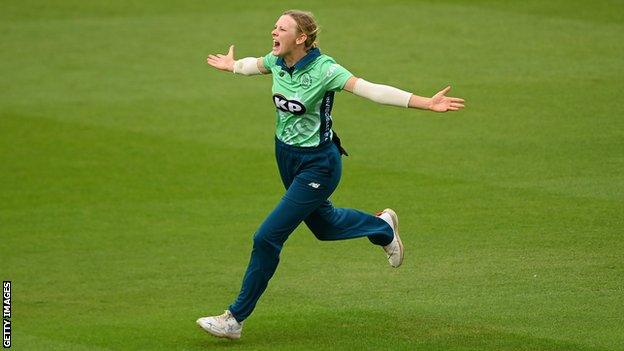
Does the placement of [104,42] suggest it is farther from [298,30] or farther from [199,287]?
[298,30]

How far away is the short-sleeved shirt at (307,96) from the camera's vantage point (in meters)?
9.28

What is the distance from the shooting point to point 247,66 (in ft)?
Answer: 33.5

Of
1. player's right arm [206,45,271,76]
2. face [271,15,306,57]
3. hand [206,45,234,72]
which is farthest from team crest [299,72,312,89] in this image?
hand [206,45,234,72]

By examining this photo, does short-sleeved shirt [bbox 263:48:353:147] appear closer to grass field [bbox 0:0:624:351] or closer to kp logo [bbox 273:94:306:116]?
kp logo [bbox 273:94:306:116]

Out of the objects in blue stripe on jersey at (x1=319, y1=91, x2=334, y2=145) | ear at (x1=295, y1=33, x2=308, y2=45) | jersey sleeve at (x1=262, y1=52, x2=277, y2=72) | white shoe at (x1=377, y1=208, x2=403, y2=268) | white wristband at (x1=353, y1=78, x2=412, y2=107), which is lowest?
white shoe at (x1=377, y1=208, x2=403, y2=268)

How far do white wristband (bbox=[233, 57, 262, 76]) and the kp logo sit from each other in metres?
0.74

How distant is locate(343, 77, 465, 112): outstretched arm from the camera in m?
8.80

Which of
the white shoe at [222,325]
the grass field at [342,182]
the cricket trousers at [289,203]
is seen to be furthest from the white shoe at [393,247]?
the white shoe at [222,325]

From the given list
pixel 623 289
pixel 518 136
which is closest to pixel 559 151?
pixel 518 136

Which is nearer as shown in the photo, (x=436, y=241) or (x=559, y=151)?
(x=436, y=241)

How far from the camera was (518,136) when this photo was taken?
53.7 feet

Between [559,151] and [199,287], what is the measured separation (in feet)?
19.4

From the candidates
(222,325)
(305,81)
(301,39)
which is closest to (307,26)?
(301,39)

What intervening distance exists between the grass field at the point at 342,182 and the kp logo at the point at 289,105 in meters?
1.86
